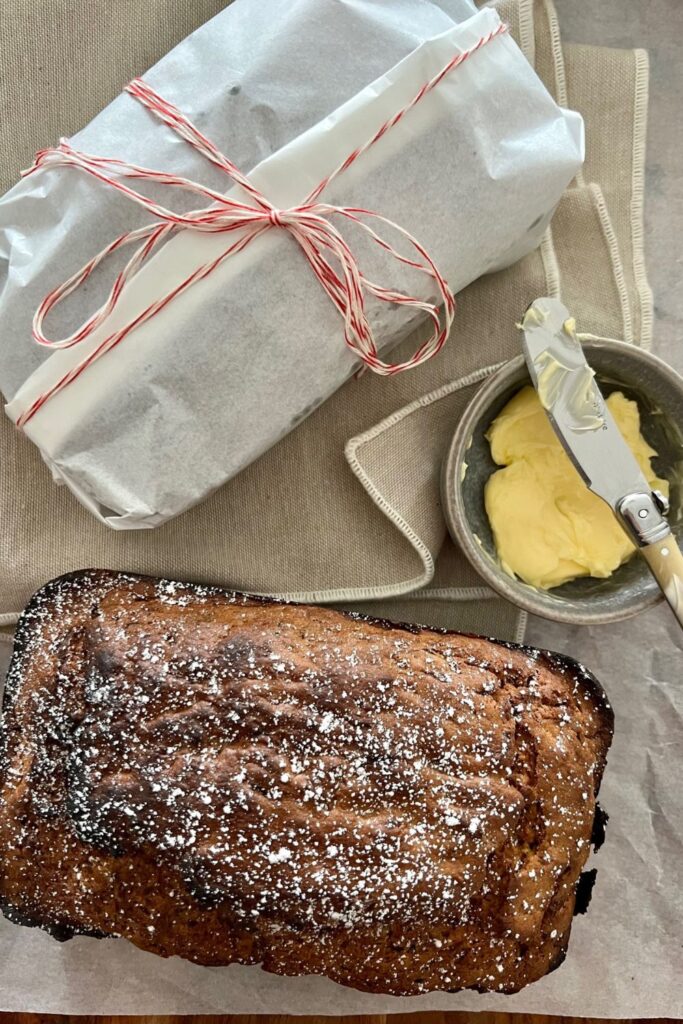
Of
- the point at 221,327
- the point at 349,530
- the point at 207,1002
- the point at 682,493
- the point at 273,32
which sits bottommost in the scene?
the point at 207,1002

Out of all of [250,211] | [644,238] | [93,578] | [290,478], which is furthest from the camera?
[644,238]

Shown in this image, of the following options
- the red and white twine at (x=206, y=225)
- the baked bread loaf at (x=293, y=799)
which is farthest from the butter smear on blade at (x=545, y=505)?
the red and white twine at (x=206, y=225)

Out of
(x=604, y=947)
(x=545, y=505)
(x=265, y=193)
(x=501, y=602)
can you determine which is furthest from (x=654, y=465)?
(x=604, y=947)

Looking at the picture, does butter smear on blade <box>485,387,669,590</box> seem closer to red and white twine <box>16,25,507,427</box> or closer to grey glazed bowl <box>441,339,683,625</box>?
grey glazed bowl <box>441,339,683,625</box>

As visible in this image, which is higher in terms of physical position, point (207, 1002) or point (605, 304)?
point (605, 304)

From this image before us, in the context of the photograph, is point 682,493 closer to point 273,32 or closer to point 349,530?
point 349,530

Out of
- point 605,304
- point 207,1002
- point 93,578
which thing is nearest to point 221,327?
point 93,578

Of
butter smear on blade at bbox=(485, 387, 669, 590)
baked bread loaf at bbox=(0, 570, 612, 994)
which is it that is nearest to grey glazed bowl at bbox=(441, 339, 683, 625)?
butter smear on blade at bbox=(485, 387, 669, 590)
